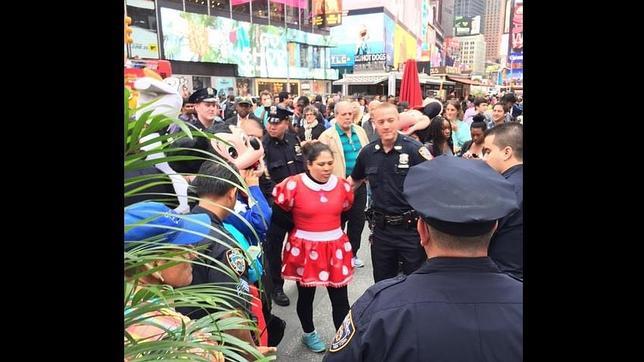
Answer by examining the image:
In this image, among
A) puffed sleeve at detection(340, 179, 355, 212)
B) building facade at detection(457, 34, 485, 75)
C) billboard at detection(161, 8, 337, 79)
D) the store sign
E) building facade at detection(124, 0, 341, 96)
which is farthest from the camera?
building facade at detection(457, 34, 485, 75)

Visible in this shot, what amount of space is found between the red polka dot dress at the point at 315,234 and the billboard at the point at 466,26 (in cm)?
11485

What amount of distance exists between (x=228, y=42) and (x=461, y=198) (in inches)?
1113

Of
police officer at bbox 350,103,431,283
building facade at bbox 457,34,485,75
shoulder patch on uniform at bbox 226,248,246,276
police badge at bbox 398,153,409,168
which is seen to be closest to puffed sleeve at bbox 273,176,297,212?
police officer at bbox 350,103,431,283

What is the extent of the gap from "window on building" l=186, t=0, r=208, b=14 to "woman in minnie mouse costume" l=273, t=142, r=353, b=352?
2541 cm

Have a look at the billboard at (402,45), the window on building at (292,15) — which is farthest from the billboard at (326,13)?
the billboard at (402,45)

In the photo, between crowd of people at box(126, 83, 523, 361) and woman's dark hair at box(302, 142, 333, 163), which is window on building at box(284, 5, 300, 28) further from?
woman's dark hair at box(302, 142, 333, 163)

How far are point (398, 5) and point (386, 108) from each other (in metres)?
54.2

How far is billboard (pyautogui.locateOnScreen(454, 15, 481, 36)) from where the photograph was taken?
106844mm

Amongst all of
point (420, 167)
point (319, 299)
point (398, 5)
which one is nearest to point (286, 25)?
point (398, 5)

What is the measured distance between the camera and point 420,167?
1.50 meters

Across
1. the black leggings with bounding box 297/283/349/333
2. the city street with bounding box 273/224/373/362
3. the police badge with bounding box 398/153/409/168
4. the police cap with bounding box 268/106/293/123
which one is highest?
the police cap with bounding box 268/106/293/123

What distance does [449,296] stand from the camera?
1.24 metres
